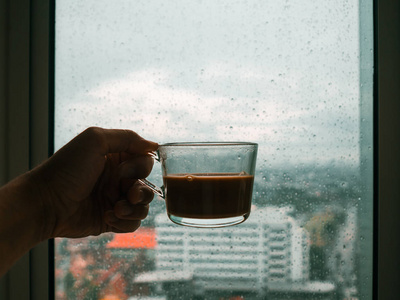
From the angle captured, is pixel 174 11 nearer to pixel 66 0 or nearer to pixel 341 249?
pixel 66 0

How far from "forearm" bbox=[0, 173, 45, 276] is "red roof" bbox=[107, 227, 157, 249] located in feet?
1.16

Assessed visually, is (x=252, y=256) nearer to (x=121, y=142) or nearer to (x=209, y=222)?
(x=209, y=222)

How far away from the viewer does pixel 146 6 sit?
117 cm

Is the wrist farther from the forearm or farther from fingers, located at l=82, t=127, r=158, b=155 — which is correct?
fingers, located at l=82, t=127, r=158, b=155

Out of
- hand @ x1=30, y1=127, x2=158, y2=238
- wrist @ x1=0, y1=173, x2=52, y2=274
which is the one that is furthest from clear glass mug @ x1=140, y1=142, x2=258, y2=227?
wrist @ x1=0, y1=173, x2=52, y2=274

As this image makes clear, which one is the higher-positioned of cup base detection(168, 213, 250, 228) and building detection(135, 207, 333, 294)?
cup base detection(168, 213, 250, 228)

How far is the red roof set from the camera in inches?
45.7

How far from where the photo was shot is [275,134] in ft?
3.69

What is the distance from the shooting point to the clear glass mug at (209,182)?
2.40 feet

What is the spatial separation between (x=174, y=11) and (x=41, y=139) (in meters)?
0.58

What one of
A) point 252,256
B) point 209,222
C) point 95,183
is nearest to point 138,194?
point 95,183

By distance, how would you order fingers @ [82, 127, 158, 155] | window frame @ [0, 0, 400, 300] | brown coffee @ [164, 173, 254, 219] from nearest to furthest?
1. brown coffee @ [164, 173, 254, 219]
2. fingers @ [82, 127, 158, 155]
3. window frame @ [0, 0, 400, 300]

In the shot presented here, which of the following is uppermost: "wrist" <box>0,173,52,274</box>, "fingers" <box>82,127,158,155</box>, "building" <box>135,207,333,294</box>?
"fingers" <box>82,127,158,155</box>

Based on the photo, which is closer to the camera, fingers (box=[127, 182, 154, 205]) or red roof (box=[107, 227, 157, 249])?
fingers (box=[127, 182, 154, 205])
